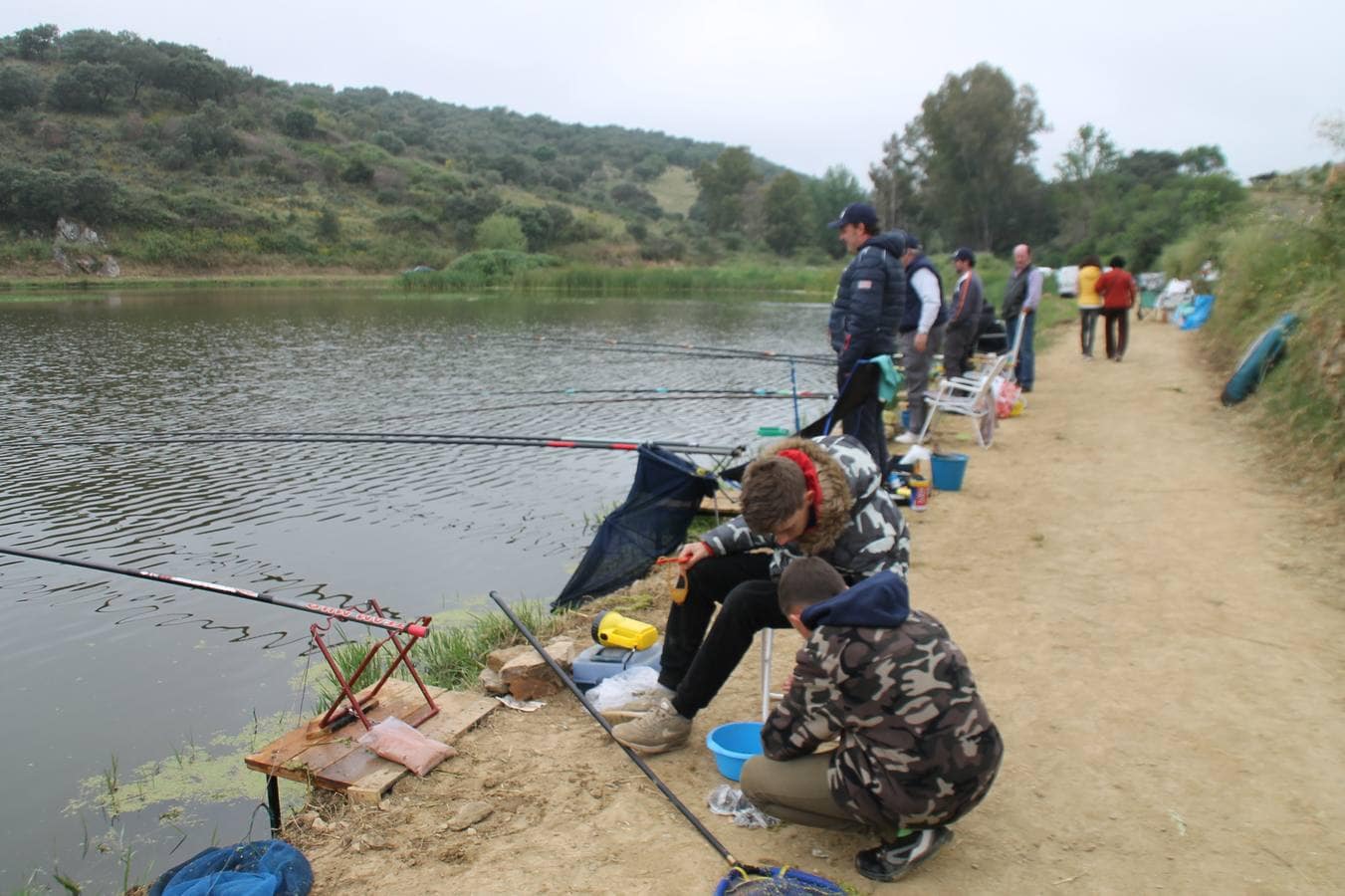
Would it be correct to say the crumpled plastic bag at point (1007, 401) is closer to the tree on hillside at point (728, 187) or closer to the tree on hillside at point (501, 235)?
the tree on hillside at point (501, 235)

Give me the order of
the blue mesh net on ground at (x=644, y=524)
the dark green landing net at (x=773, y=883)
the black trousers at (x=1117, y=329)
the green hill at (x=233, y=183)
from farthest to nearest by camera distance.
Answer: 1. the green hill at (x=233, y=183)
2. the black trousers at (x=1117, y=329)
3. the blue mesh net on ground at (x=644, y=524)
4. the dark green landing net at (x=773, y=883)

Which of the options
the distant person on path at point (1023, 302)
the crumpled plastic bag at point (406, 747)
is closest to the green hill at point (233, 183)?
the distant person on path at point (1023, 302)

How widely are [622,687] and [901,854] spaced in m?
1.53

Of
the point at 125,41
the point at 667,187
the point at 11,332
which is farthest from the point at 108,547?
the point at 667,187

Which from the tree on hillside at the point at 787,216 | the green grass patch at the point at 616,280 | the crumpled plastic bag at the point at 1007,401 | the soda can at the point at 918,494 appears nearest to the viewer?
the soda can at the point at 918,494

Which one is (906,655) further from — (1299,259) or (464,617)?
(1299,259)

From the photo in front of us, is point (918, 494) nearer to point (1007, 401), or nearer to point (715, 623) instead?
point (715, 623)

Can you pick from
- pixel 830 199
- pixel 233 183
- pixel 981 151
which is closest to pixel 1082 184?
pixel 981 151

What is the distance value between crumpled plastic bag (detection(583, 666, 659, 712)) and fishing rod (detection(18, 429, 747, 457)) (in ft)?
5.53

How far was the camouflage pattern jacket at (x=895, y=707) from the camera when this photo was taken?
2434mm

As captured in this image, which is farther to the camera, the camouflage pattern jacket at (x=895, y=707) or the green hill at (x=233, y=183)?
the green hill at (x=233, y=183)

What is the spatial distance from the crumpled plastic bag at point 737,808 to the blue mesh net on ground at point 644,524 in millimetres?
2158

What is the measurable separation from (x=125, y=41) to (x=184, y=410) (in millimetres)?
73923

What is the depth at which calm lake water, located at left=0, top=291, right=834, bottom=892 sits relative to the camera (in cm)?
421
